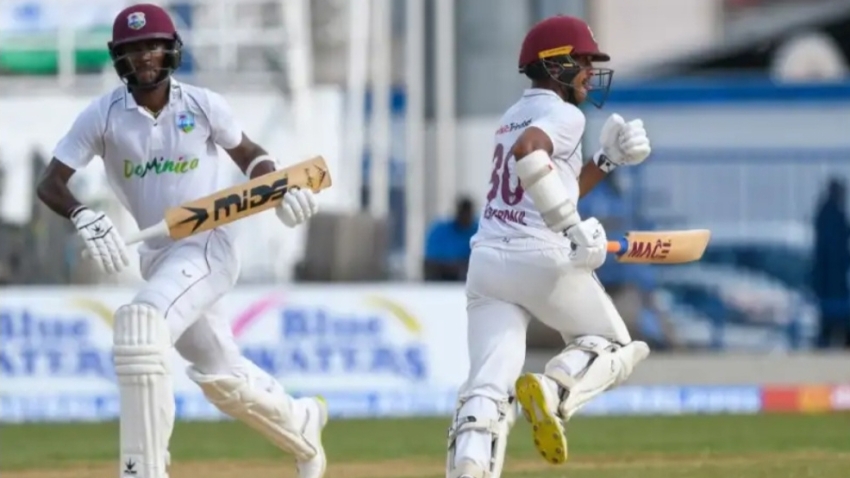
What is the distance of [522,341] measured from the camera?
24.3ft

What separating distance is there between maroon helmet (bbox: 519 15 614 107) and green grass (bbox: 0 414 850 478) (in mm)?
2244

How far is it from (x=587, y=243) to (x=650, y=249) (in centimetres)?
71

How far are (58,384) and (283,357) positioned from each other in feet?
5.46

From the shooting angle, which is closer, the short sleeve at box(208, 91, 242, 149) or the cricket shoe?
the short sleeve at box(208, 91, 242, 149)

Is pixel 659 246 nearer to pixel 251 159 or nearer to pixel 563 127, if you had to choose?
pixel 563 127

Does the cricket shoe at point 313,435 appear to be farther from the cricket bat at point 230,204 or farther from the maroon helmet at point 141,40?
the maroon helmet at point 141,40

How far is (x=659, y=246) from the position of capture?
25.5 ft

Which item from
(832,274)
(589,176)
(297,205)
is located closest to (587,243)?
(589,176)

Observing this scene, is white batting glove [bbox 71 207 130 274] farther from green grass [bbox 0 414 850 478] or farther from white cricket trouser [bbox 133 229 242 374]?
A: green grass [bbox 0 414 850 478]

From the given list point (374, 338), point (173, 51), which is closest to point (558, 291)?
point (173, 51)

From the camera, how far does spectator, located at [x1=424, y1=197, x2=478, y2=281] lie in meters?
15.9

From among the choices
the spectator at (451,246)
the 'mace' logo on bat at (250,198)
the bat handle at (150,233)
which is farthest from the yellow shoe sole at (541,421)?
the spectator at (451,246)

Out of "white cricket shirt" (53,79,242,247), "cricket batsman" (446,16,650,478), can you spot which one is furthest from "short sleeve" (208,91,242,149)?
"cricket batsman" (446,16,650,478)

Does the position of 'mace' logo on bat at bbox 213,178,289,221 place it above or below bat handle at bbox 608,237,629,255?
above
